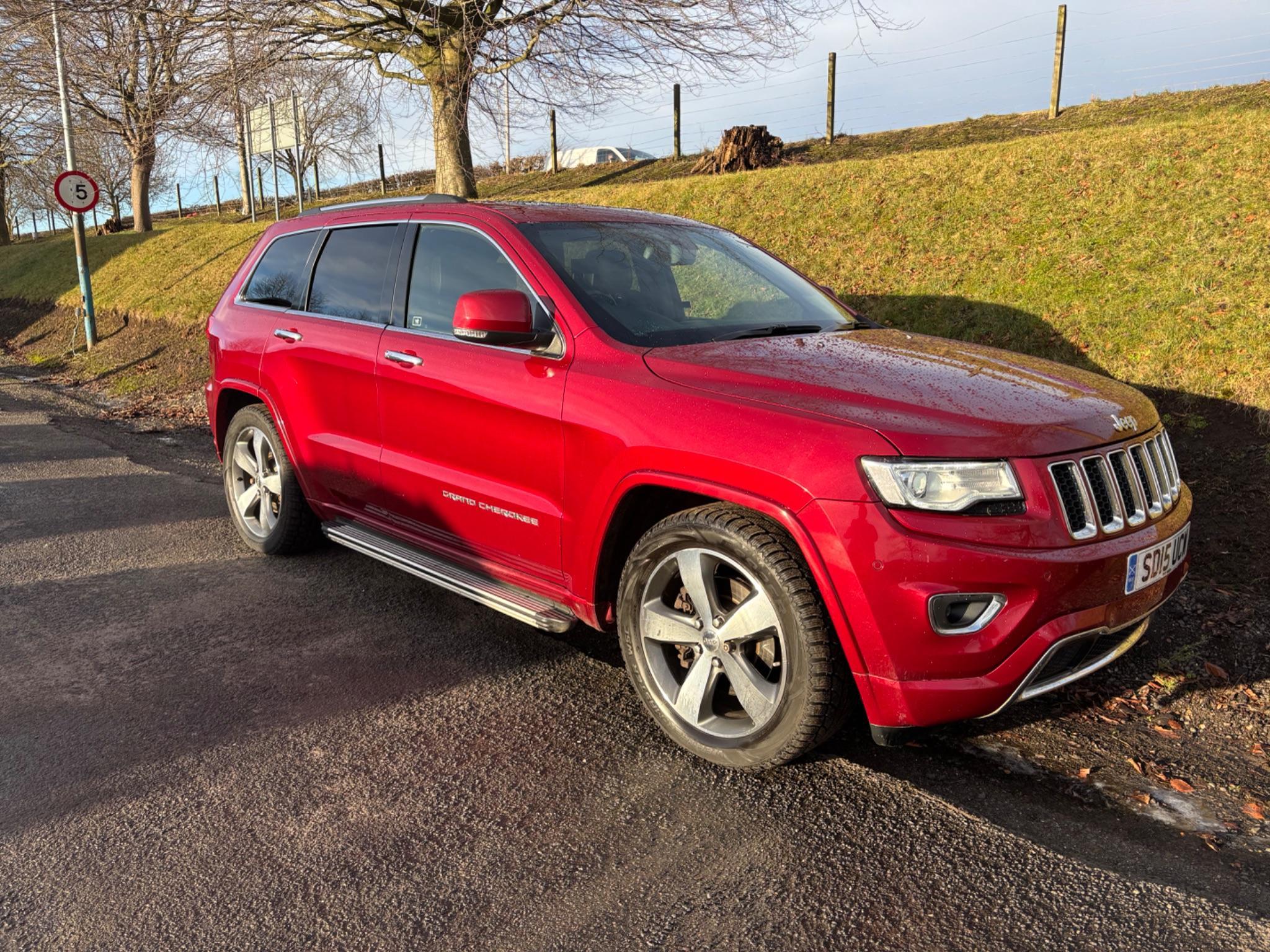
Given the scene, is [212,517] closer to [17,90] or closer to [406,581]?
[406,581]

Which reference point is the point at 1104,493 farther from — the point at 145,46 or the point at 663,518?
the point at 145,46

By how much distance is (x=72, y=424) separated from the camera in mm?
10383

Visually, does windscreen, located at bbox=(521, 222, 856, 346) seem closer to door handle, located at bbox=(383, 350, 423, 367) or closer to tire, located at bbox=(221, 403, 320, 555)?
door handle, located at bbox=(383, 350, 423, 367)

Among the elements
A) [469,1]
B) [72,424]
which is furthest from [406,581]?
[469,1]

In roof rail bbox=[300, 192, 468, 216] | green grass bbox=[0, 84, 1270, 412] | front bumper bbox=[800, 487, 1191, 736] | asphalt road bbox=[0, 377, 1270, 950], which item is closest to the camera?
asphalt road bbox=[0, 377, 1270, 950]

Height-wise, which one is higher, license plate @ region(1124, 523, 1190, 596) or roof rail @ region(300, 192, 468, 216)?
roof rail @ region(300, 192, 468, 216)

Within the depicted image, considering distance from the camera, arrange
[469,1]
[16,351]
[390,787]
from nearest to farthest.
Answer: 1. [390,787]
2. [469,1]
3. [16,351]

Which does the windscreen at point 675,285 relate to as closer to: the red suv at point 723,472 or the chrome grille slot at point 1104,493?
the red suv at point 723,472

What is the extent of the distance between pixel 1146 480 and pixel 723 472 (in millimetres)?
1445

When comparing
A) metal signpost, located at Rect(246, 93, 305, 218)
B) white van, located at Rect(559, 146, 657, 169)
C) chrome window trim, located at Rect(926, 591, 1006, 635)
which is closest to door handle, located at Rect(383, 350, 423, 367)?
chrome window trim, located at Rect(926, 591, 1006, 635)

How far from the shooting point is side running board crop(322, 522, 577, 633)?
143 inches

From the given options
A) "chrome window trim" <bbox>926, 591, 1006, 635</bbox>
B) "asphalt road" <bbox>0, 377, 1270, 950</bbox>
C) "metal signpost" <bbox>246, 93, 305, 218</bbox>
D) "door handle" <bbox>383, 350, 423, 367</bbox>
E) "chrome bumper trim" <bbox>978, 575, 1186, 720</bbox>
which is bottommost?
"asphalt road" <bbox>0, 377, 1270, 950</bbox>

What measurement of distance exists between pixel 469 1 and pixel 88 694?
12234 millimetres

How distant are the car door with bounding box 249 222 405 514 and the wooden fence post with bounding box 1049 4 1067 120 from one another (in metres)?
15.7
